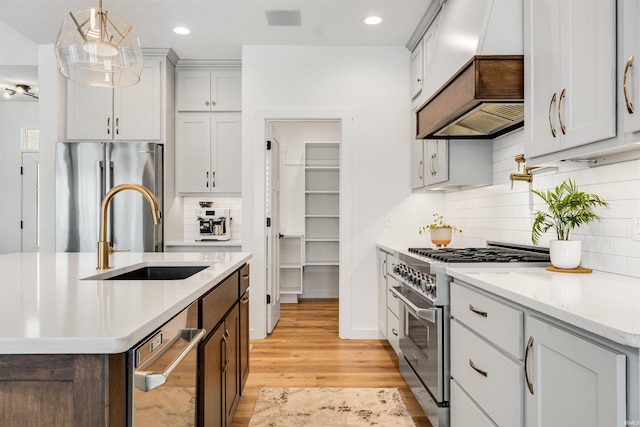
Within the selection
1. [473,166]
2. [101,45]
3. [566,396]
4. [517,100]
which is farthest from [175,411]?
[473,166]

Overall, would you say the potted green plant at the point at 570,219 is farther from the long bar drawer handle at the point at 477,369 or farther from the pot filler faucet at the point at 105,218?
the pot filler faucet at the point at 105,218

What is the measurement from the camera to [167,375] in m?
1.04

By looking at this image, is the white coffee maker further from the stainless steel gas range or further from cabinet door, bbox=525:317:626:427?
cabinet door, bbox=525:317:626:427

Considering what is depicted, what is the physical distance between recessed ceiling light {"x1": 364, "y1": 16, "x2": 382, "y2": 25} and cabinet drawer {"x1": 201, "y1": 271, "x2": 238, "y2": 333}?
238cm

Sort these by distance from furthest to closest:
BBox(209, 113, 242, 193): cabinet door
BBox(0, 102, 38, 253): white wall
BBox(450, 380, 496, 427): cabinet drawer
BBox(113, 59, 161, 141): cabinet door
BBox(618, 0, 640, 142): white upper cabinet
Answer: BBox(0, 102, 38, 253): white wall, BBox(209, 113, 242, 193): cabinet door, BBox(113, 59, 161, 141): cabinet door, BBox(450, 380, 496, 427): cabinet drawer, BBox(618, 0, 640, 142): white upper cabinet

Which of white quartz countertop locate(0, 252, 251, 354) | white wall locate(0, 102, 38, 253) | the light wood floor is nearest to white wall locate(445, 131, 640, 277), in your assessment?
the light wood floor

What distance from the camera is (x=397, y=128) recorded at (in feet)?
13.3

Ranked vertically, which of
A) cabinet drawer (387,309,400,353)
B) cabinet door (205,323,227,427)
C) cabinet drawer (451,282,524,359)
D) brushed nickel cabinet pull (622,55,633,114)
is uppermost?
brushed nickel cabinet pull (622,55,633,114)

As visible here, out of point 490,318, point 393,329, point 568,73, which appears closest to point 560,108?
point 568,73

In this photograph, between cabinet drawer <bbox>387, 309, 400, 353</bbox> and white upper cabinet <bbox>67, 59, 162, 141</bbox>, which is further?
white upper cabinet <bbox>67, 59, 162, 141</bbox>

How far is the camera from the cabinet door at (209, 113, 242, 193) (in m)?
4.50

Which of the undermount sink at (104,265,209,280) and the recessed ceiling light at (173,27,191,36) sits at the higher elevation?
the recessed ceiling light at (173,27,191,36)

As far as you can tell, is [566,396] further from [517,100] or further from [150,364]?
[517,100]

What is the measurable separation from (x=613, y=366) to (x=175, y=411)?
1130mm
